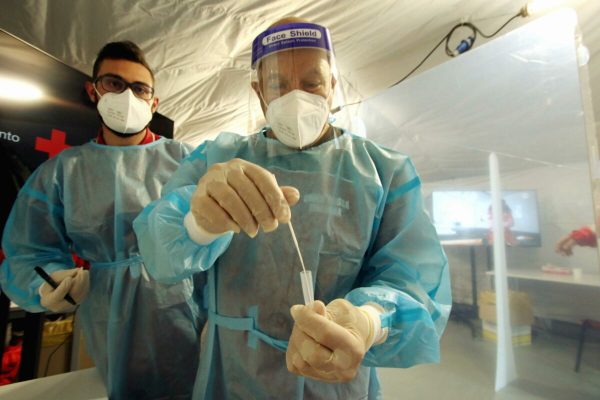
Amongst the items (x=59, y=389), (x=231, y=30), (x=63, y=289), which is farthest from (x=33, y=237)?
(x=231, y=30)

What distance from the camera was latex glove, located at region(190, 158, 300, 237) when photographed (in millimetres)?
494

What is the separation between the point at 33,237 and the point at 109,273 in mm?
272

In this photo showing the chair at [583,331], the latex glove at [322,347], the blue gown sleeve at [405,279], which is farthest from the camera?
the chair at [583,331]

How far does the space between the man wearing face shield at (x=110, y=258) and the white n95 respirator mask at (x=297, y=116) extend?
23.8 inches

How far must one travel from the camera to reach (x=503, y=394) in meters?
1.28

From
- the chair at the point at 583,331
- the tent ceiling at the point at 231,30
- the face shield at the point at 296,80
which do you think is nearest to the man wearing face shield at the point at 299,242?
the face shield at the point at 296,80

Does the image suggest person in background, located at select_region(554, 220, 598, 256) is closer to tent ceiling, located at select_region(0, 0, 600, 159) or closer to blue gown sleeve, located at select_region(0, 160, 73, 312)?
tent ceiling, located at select_region(0, 0, 600, 159)

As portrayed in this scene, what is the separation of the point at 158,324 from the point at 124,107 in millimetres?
726

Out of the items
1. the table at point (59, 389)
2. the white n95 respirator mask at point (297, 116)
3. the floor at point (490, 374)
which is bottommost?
the floor at point (490, 374)

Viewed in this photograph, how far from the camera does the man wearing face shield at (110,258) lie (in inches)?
38.5

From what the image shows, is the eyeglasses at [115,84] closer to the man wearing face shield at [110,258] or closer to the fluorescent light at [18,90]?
the man wearing face shield at [110,258]

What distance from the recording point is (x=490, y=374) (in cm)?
133

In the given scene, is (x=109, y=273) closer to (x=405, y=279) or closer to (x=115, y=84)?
(x=115, y=84)

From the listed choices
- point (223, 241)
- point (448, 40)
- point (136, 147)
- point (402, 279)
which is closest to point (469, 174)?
point (448, 40)
